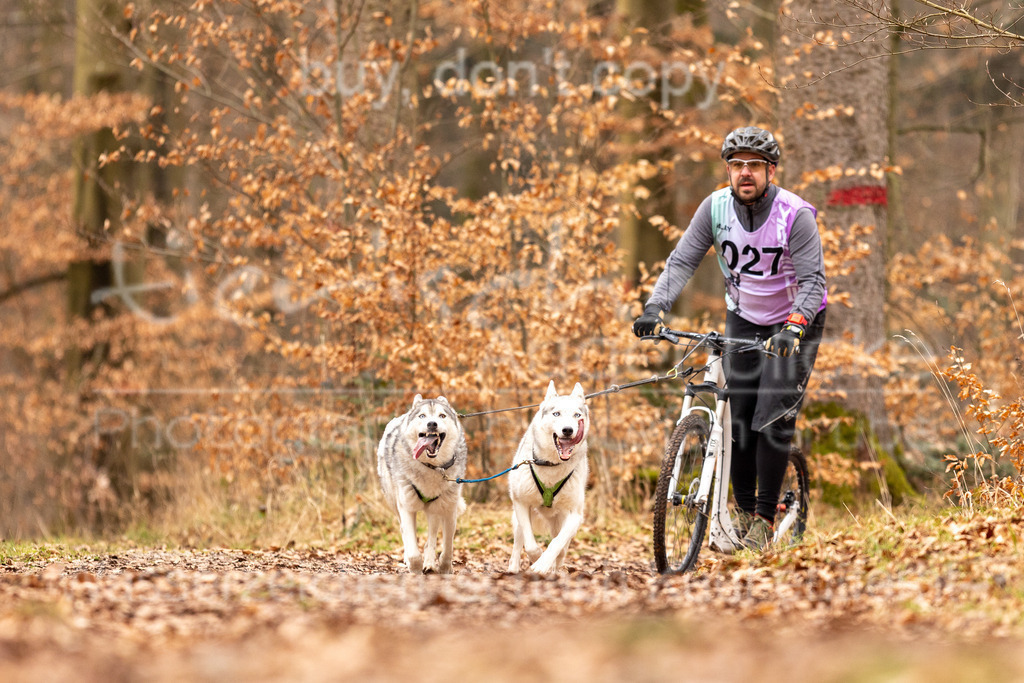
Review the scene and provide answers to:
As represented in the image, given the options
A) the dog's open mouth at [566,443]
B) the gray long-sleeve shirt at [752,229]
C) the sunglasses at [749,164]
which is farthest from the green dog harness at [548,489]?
the sunglasses at [749,164]

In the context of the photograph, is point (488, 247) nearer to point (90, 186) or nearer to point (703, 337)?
point (703, 337)

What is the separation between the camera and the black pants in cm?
630

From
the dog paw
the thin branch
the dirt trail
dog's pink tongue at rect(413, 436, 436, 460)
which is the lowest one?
the dog paw

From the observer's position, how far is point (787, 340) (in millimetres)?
5633

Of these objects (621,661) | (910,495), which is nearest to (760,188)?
(621,661)

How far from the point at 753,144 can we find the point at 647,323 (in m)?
1.24

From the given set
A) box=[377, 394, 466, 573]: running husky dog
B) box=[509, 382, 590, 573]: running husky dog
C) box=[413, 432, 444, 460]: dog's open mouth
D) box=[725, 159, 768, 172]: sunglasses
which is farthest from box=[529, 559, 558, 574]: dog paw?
box=[725, 159, 768, 172]: sunglasses

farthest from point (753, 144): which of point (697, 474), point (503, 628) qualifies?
point (503, 628)

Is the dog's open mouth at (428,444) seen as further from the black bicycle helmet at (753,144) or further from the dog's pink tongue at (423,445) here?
the black bicycle helmet at (753,144)

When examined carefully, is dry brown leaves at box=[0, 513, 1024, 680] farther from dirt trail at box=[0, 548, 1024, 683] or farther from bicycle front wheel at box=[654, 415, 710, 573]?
bicycle front wheel at box=[654, 415, 710, 573]

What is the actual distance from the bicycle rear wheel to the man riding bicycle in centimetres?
24

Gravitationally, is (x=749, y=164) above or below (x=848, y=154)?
below

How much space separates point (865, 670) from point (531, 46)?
1429 cm

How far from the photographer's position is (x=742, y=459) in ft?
21.7
